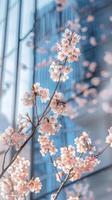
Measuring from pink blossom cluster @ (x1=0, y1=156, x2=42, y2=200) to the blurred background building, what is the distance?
2.32 feet

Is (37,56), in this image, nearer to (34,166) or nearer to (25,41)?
(25,41)

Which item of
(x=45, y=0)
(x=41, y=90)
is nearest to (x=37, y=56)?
(x=45, y=0)

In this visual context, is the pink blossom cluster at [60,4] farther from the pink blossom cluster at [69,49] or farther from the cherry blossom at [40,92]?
the cherry blossom at [40,92]

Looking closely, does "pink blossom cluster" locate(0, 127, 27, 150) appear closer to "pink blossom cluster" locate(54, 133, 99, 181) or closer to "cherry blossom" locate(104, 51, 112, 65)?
"pink blossom cluster" locate(54, 133, 99, 181)

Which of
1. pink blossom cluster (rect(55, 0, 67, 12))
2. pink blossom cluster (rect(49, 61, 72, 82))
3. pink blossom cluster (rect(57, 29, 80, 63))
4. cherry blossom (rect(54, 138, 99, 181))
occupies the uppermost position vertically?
pink blossom cluster (rect(55, 0, 67, 12))

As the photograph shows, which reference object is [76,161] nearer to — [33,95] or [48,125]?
[48,125]

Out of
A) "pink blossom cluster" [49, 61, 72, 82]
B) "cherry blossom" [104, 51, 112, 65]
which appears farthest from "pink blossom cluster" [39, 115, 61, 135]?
"cherry blossom" [104, 51, 112, 65]

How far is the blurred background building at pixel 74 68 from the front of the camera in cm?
340

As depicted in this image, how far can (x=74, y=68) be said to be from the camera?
3.85 metres

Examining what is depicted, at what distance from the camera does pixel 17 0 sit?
17.1 ft

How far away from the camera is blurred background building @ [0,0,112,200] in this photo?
340cm

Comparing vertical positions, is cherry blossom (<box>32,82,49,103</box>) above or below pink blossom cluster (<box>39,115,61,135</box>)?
above

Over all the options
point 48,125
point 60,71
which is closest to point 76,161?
point 48,125

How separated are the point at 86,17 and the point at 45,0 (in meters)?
0.91
